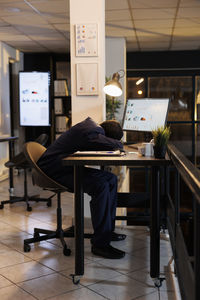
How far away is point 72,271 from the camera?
282cm

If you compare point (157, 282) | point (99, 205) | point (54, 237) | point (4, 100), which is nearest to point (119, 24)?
point (4, 100)

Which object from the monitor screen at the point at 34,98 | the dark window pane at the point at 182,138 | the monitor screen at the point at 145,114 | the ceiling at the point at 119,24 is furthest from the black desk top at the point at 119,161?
the dark window pane at the point at 182,138

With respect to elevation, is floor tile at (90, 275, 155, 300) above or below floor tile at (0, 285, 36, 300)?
below

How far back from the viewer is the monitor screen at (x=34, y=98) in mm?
8328

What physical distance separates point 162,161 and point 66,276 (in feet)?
3.55

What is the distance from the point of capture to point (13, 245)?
3471 mm

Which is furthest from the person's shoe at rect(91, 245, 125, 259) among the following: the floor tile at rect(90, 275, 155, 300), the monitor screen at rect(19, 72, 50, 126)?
the monitor screen at rect(19, 72, 50, 126)

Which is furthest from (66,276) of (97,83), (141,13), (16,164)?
(141,13)

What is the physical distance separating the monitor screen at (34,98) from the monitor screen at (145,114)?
4611mm

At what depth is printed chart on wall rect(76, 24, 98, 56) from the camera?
381 cm

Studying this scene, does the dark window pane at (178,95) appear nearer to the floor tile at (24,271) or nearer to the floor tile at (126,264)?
the floor tile at (126,264)

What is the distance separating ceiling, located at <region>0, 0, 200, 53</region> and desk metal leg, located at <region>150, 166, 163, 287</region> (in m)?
3.54

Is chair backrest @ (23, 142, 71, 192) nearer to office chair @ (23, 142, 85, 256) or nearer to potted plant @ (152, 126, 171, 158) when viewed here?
office chair @ (23, 142, 85, 256)

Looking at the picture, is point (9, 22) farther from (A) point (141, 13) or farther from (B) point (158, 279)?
(B) point (158, 279)
